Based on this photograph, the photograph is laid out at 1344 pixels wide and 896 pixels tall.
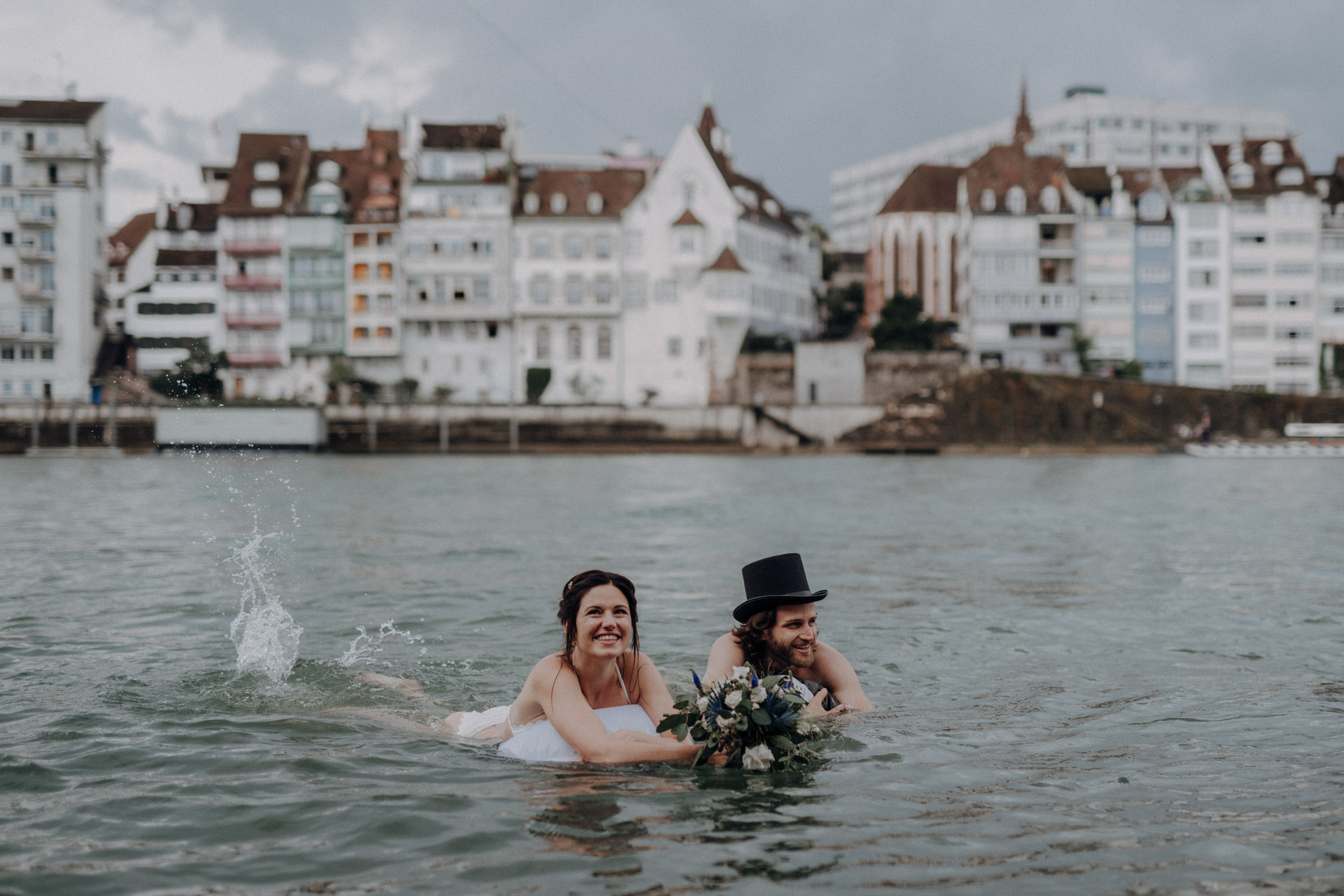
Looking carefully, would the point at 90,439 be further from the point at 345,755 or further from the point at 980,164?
the point at 345,755

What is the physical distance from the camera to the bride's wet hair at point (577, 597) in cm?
788

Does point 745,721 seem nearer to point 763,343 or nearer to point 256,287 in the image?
point 763,343

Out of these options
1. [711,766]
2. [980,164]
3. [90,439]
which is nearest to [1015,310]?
[980,164]

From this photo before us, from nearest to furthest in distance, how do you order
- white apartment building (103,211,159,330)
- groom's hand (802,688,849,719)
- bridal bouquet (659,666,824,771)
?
bridal bouquet (659,666,824,771)
groom's hand (802,688,849,719)
white apartment building (103,211,159,330)

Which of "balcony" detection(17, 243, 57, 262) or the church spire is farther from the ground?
the church spire

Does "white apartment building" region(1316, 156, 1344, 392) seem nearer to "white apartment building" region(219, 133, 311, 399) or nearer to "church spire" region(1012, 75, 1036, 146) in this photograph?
"church spire" region(1012, 75, 1036, 146)

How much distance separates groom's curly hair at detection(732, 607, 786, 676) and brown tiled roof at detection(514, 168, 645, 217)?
279 ft

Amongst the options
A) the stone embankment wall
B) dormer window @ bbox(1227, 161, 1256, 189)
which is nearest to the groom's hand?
the stone embankment wall

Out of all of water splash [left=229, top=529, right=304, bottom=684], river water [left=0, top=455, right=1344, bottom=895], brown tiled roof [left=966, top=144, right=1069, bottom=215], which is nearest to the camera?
river water [left=0, top=455, right=1344, bottom=895]

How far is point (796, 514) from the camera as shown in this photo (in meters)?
33.9

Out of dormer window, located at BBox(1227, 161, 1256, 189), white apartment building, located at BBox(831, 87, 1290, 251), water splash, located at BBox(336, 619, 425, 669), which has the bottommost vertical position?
water splash, located at BBox(336, 619, 425, 669)

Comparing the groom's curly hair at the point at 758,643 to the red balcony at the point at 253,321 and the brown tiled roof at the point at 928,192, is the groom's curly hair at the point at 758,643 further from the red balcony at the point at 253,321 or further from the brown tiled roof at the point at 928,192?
the brown tiled roof at the point at 928,192

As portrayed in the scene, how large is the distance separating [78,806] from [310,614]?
8.68 metres

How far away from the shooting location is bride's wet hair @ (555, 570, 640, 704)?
788 centimetres
